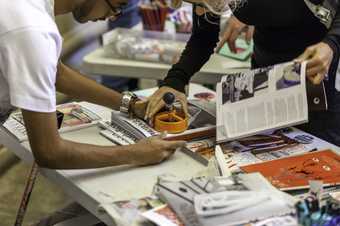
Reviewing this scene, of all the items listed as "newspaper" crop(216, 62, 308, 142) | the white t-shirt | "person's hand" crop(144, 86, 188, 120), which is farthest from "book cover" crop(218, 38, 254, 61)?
the white t-shirt

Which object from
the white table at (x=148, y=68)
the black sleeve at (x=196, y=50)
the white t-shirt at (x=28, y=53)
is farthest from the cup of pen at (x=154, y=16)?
the white t-shirt at (x=28, y=53)

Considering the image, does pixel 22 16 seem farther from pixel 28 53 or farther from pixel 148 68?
pixel 148 68

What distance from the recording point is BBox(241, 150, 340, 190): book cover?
1.29 m

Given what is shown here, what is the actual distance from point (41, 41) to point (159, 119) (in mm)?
483

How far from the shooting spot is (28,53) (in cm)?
112

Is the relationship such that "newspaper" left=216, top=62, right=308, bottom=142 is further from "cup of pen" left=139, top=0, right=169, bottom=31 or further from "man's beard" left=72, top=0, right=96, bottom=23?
"cup of pen" left=139, top=0, right=169, bottom=31

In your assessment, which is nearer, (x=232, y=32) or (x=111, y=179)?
(x=111, y=179)

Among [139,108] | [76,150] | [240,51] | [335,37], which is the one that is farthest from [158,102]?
A: [240,51]

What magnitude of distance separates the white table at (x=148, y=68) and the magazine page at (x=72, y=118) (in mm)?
474

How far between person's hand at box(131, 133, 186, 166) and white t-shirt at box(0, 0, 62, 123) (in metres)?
0.27

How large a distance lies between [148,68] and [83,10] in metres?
0.89

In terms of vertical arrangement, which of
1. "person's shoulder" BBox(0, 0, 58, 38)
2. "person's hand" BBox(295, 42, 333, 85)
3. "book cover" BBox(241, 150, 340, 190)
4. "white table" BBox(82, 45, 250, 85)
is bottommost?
"white table" BBox(82, 45, 250, 85)

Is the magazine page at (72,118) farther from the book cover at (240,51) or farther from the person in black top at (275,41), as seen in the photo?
the book cover at (240,51)

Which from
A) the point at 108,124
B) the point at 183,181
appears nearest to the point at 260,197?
the point at 183,181
